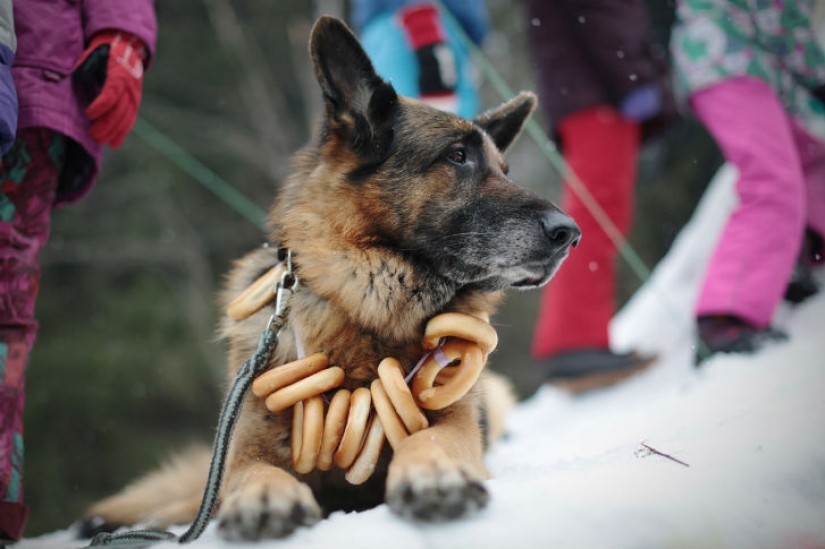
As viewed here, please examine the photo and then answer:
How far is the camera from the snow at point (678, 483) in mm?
1280

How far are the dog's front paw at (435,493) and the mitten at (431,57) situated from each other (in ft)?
7.09

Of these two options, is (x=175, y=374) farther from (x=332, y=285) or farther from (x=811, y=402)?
(x=811, y=402)

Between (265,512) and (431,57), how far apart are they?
2432mm

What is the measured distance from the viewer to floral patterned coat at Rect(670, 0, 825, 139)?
9.21 feet

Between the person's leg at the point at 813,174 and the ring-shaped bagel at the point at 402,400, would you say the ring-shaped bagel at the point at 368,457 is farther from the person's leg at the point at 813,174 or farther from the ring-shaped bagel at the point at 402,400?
the person's leg at the point at 813,174

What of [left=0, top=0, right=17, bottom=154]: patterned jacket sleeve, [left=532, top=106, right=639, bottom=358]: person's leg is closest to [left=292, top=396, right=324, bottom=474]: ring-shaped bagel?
[left=0, top=0, right=17, bottom=154]: patterned jacket sleeve

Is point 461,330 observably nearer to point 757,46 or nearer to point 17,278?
point 17,278

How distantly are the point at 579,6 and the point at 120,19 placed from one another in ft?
8.56

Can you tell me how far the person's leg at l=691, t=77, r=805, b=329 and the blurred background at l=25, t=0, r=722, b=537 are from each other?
345cm

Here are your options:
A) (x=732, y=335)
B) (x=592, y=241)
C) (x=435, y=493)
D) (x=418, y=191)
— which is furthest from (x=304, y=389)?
(x=592, y=241)

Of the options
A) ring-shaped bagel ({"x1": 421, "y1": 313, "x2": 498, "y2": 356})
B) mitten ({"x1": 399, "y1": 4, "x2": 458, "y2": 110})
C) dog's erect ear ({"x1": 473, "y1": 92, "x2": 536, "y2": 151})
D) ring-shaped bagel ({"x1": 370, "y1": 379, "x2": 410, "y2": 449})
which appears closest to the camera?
ring-shaped bagel ({"x1": 370, "y1": 379, "x2": 410, "y2": 449})

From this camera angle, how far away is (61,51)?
198cm

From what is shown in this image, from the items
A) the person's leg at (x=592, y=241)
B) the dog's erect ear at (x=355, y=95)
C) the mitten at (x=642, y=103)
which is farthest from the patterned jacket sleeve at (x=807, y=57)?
the dog's erect ear at (x=355, y=95)

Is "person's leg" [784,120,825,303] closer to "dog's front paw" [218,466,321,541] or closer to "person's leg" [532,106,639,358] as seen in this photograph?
"person's leg" [532,106,639,358]
